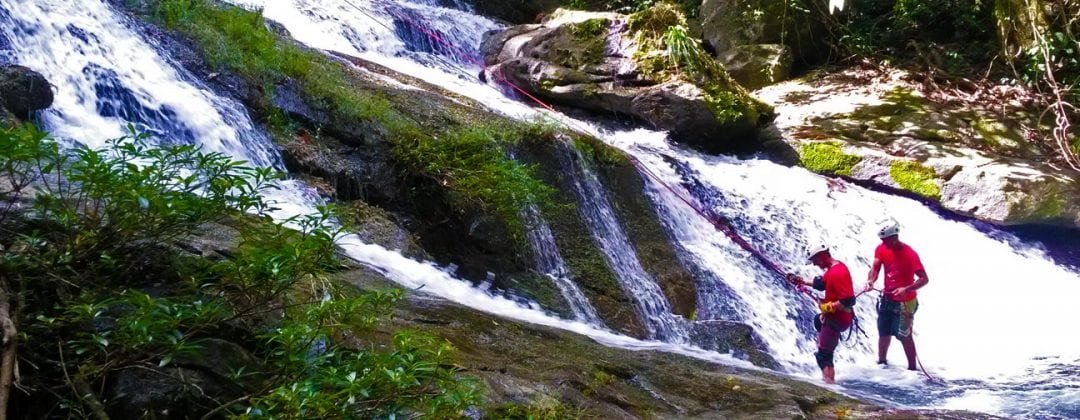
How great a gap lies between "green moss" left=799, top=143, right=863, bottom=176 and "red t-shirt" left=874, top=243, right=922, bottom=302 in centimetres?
425

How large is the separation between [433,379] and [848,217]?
8202 mm

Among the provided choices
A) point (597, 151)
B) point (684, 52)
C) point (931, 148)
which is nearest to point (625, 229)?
point (597, 151)

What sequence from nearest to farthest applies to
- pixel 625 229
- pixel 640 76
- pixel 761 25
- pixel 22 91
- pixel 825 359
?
pixel 22 91, pixel 825 359, pixel 625 229, pixel 640 76, pixel 761 25

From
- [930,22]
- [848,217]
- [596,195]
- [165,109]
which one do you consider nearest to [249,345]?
[165,109]

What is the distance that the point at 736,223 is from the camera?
8.62m

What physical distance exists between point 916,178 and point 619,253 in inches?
212

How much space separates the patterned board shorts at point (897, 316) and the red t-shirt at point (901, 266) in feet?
0.29

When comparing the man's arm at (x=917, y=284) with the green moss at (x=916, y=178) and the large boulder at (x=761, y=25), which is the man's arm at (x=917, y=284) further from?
the large boulder at (x=761, y=25)

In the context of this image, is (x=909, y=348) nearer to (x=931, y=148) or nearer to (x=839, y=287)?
(x=839, y=287)

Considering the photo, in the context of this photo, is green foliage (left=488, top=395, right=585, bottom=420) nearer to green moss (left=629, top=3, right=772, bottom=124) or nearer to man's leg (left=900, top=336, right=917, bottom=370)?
man's leg (left=900, top=336, right=917, bottom=370)

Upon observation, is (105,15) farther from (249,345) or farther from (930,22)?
(930,22)

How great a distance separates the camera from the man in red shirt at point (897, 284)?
21.7 ft

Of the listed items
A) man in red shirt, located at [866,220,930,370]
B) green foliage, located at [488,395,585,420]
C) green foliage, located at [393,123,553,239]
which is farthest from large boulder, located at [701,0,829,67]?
green foliage, located at [488,395,585,420]

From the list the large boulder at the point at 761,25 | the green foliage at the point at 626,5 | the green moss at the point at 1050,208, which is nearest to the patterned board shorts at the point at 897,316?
the green moss at the point at 1050,208
